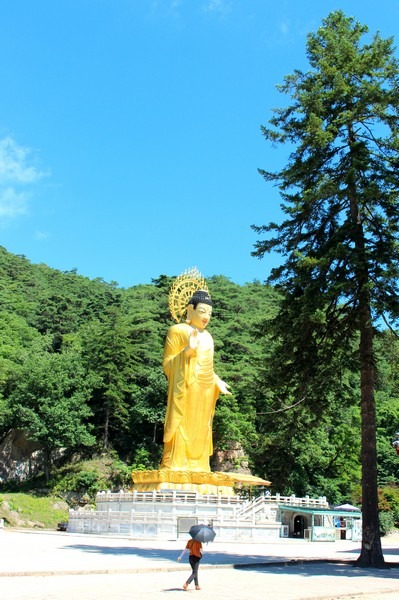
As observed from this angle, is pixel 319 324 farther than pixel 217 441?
No

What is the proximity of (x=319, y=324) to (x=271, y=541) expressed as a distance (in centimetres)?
985

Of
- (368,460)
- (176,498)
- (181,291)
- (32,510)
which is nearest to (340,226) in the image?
(368,460)

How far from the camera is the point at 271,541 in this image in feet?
62.5

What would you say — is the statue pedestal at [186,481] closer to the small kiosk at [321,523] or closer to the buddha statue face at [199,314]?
the small kiosk at [321,523]

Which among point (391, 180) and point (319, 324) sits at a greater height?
point (391, 180)

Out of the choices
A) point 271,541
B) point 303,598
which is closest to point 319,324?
point 303,598

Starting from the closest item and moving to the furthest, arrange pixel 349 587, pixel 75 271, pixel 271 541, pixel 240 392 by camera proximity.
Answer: pixel 349 587, pixel 271 541, pixel 240 392, pixel 75 271

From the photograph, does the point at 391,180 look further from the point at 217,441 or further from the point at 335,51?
the point at 217,441

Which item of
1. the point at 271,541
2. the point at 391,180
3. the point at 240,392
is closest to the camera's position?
the point at 391,180

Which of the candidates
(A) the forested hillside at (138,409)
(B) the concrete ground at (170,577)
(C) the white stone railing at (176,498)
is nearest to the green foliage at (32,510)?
(A) the forested hillside at (138,409)

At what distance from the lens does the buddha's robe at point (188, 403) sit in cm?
2445

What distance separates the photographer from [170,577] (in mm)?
9047

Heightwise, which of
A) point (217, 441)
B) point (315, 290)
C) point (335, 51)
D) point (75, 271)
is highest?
point (75, 271)

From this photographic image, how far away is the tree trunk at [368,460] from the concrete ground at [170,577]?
1.28 ft
